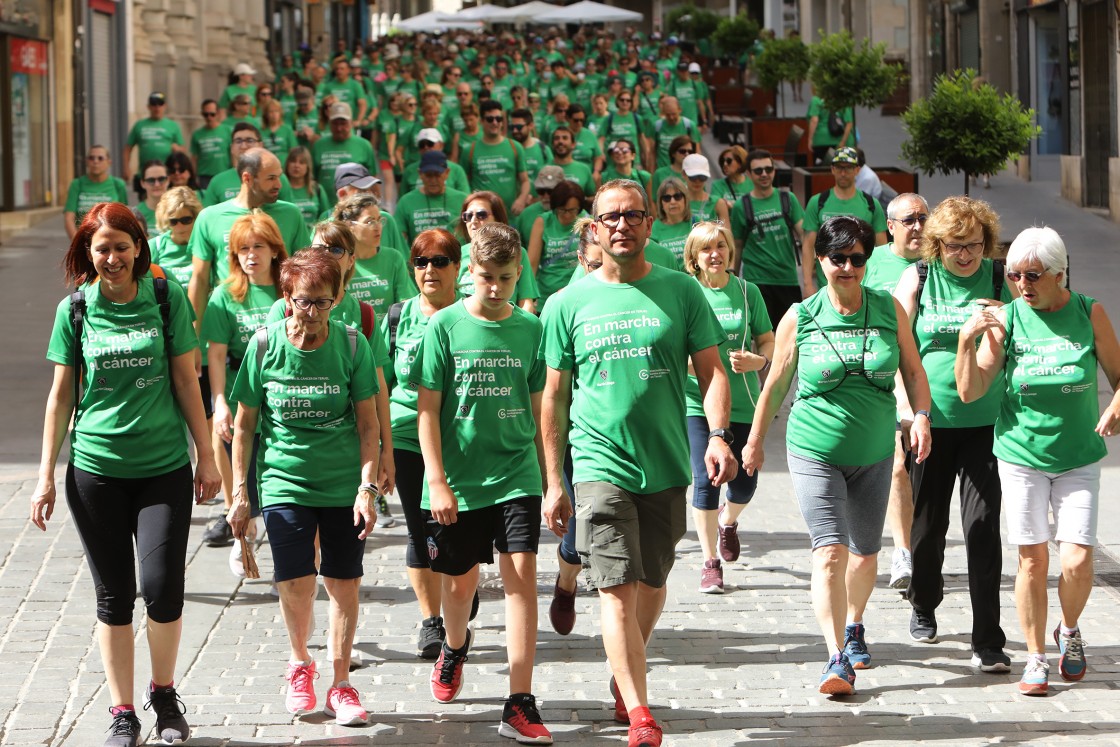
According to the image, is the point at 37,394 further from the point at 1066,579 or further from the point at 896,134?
the point at 896,134

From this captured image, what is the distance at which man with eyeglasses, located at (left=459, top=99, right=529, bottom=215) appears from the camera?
15.7 meters

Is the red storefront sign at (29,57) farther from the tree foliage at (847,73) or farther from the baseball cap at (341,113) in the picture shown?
the baseball cap at (341,113)

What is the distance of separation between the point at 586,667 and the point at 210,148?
13018mm

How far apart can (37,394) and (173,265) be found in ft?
15.3

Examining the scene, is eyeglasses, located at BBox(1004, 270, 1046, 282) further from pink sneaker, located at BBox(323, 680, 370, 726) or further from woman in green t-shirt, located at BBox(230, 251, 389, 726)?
pink sneaker, located at BBox(323, 680, 370, 726)

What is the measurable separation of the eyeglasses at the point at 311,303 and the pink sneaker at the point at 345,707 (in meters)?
1.31

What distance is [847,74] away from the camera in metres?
24.0

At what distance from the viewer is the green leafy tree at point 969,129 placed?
16109 millimetres

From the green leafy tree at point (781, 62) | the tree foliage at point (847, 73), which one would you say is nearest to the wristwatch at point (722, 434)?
the tree foliage at point (847, 73)

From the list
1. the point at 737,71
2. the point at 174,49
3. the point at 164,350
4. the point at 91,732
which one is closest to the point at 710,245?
the point at 164,350

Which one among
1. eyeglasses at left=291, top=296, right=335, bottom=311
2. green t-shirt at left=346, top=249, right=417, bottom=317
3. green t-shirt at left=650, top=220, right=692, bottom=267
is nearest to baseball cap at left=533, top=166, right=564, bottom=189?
green t-shirt at left=650, top=220, right=692, bottom=267

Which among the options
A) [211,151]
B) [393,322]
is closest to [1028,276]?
[393,322]

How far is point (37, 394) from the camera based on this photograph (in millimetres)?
14023

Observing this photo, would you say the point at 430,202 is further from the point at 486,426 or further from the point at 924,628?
the point at 486,426
